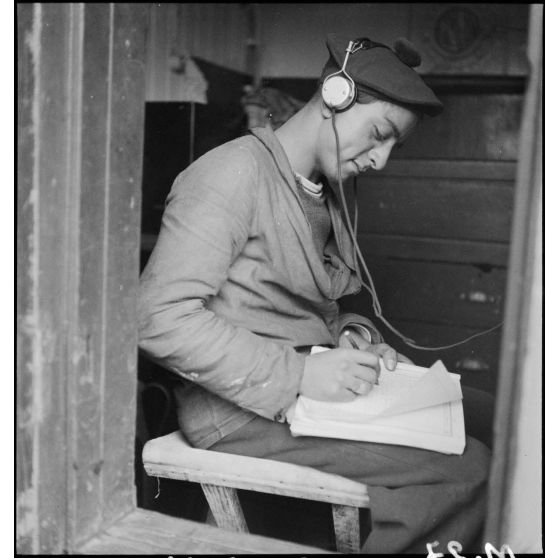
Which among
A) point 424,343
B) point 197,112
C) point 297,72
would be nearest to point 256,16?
point 297,72

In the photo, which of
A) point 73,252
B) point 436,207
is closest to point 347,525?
point 73,252

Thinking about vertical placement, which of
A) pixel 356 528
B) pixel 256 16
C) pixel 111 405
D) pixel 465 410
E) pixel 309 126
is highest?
pixel 256 16

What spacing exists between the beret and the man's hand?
69cm

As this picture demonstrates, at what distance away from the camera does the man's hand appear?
1.98m

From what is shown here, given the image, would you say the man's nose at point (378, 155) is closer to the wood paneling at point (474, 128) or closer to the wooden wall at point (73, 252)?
the wooden wall at point (73, 252)

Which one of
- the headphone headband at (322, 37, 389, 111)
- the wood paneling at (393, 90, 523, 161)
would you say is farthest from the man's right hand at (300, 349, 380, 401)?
the wood paneling at (393, 90, 523, 161)

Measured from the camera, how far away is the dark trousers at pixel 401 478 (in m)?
1.45

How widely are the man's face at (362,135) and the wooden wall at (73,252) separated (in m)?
0.65

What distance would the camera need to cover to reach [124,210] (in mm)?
1309

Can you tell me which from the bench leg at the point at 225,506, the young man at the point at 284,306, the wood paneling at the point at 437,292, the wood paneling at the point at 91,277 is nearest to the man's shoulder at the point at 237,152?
the young man at the point at 284,306

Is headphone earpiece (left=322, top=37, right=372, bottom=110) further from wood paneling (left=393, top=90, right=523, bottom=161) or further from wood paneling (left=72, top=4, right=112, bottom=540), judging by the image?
wood paneling (left=393, top=90, right=523, bottom=161)

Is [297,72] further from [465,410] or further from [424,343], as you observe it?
[465,410]

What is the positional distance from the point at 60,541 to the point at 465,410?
125cm

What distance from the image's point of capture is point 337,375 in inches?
61.1
